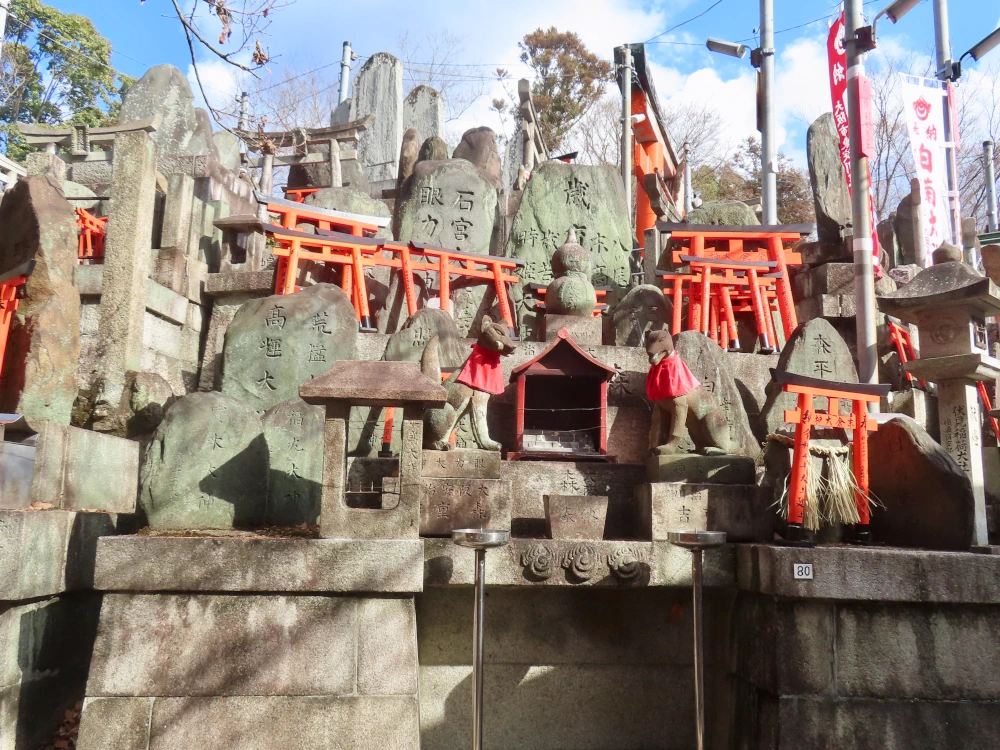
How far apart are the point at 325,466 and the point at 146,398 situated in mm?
4177

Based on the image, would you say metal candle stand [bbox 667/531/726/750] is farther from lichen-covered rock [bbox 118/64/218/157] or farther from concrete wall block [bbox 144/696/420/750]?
lichen-covered rock [bbox 118/64/218/157]

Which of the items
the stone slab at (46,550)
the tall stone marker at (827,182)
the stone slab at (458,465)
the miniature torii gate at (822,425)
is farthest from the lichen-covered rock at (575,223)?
the stone slab at (46,550)

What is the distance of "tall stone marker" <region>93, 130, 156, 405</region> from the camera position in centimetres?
831

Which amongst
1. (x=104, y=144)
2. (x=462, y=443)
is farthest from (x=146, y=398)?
(x=104, y=144)

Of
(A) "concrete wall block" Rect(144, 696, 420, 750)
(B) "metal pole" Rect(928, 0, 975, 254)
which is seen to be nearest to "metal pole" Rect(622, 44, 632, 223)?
(B) "metal pole" Rect(928, 0, 975, 254)

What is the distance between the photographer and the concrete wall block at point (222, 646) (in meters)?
4.35

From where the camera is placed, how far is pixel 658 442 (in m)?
6.30

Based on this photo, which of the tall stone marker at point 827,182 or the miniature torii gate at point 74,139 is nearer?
the tall stone marker at point 827,182

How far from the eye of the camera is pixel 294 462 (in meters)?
5.84

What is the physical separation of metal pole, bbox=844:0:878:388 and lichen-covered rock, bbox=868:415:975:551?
4.82 ft

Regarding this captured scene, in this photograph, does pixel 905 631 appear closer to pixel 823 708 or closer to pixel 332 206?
pixel 823 708

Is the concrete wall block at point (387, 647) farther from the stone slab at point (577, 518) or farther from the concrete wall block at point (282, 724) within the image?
the stone slab at point (577, 518)

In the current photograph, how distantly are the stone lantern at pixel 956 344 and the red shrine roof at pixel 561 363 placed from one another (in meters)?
2.47

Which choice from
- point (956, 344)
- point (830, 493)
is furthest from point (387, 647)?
point (956, 344)
